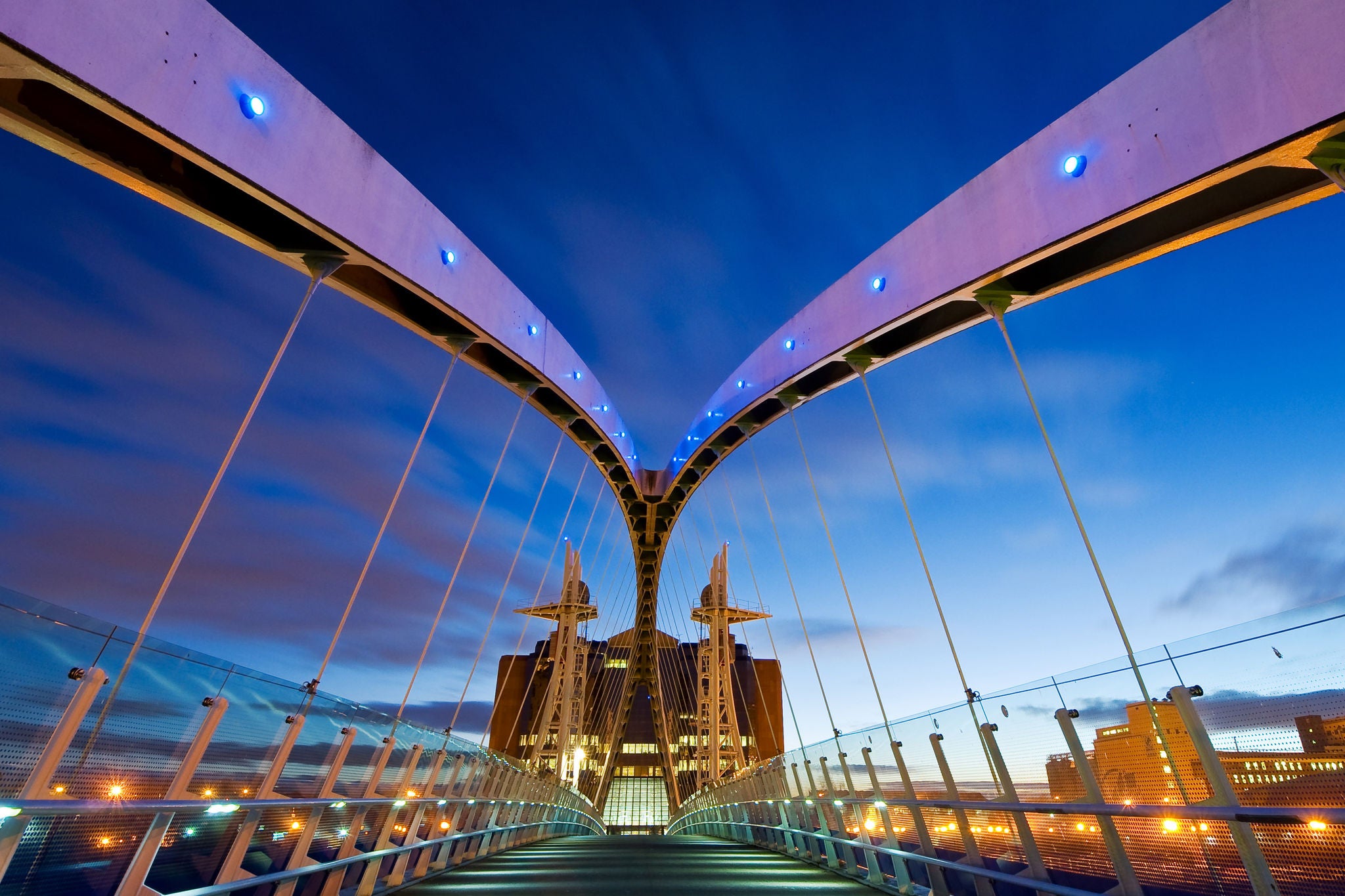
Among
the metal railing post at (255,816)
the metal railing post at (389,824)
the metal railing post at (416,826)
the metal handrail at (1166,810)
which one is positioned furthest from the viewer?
the metal railing post at (416,826)

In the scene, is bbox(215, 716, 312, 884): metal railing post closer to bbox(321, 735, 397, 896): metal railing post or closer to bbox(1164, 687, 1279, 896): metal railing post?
bbox(321, 735, 397, 896): metal railing post

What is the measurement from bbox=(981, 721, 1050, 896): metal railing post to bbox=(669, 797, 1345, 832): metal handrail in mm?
79

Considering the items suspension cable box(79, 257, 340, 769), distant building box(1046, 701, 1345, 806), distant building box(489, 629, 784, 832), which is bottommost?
distant building box(1046, 701, 1345, 806)

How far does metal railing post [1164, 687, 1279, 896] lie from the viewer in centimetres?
290

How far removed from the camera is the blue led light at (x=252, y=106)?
6410 mm

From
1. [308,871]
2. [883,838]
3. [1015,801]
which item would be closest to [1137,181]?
[1015,801]

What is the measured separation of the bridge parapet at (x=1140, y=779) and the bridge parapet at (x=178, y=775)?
179 inches

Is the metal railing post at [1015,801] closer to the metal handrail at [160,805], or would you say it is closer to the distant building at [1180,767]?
the distant building at [1180,767]

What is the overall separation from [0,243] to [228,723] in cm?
954

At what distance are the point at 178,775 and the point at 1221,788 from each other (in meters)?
5.10

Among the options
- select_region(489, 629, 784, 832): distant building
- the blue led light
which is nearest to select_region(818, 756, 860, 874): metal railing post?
the blue led light

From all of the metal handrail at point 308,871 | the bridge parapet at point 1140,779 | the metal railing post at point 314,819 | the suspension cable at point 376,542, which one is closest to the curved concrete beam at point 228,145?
the suspension cable at point 376,542

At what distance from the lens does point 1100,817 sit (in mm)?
3857

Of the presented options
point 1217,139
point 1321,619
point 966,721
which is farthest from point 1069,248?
point 1321,619
